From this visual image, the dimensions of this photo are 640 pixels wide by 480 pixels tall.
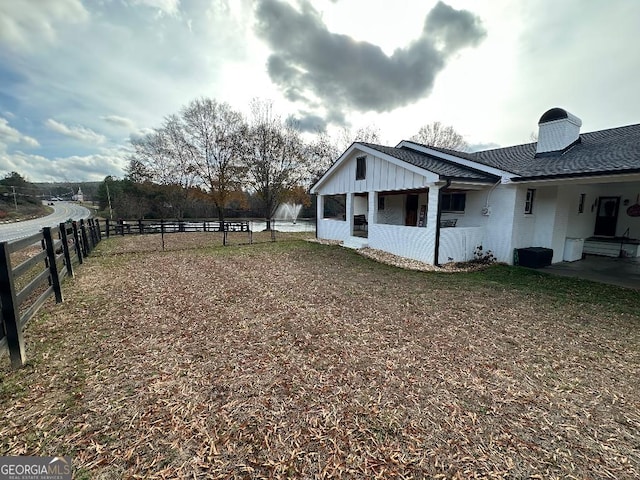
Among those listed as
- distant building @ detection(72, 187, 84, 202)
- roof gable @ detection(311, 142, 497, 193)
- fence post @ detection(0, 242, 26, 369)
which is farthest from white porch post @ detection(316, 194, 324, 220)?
distant building @ detection(72, 187, 84, 202)

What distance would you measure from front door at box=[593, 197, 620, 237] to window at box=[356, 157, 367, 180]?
31.2 ft

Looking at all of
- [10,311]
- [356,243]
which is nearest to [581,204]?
[356,243]

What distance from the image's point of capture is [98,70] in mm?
8609

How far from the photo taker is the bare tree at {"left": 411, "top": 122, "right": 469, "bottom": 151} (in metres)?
30.1

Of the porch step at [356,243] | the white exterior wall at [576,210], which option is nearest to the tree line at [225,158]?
the porch step at [356,243]

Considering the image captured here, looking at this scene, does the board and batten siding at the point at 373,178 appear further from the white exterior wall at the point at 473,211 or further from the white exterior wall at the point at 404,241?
the white exterior wall at the point at 473,211

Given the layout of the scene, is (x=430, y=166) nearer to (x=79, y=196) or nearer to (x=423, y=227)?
(x=423, y=227)

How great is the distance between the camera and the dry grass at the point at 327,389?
197 centimetres

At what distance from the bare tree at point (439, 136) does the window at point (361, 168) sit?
2129cm

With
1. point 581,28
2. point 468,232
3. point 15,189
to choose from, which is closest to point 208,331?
point 468,232

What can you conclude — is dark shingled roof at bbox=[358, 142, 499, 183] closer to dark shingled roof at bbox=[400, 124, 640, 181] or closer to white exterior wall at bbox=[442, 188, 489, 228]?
dark shingled roof at bbox=[400, 124, 640, 181]

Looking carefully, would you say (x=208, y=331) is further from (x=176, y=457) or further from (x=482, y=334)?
(x=482, y=334)

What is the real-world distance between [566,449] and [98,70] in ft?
43.1

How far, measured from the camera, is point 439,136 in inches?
1190
